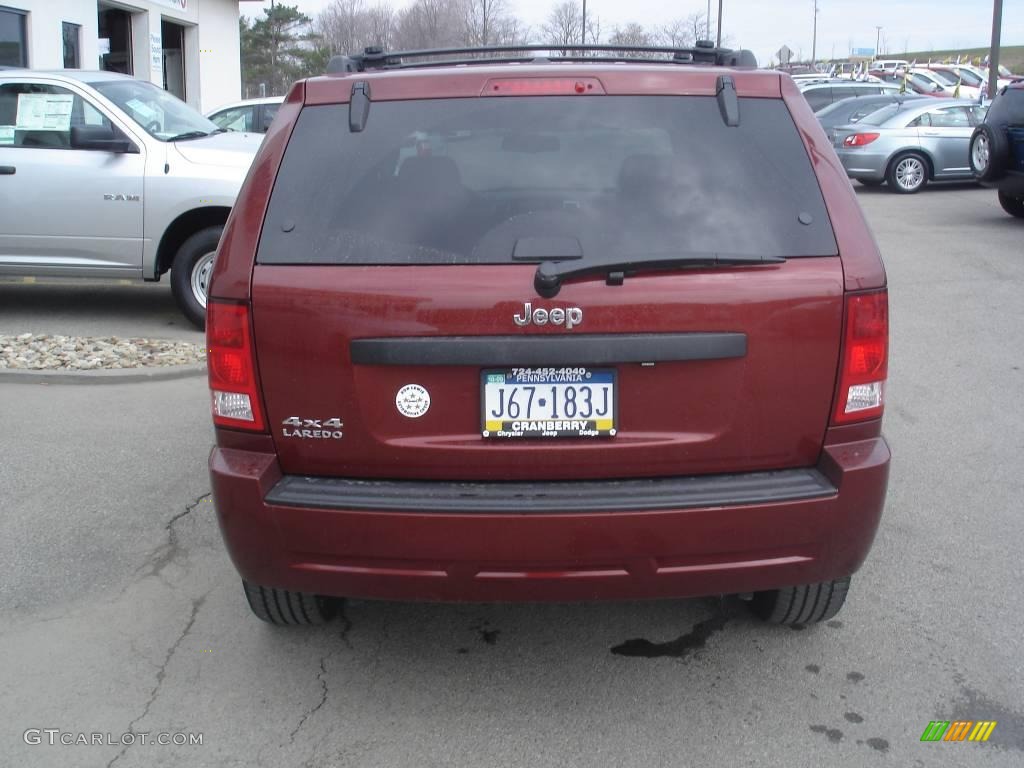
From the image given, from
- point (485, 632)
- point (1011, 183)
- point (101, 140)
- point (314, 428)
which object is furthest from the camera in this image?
point (1011, 183)

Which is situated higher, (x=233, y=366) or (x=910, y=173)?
(x=910, y=173)

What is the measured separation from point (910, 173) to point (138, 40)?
1540 centimetres

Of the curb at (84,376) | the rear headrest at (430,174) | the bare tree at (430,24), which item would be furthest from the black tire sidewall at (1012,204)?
the bare tree at (430,24)

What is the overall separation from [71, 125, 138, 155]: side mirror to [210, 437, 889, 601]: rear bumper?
5.80m

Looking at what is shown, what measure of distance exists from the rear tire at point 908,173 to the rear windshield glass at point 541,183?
15505 mm

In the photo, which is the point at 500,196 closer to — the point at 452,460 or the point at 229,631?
the point at 452,460

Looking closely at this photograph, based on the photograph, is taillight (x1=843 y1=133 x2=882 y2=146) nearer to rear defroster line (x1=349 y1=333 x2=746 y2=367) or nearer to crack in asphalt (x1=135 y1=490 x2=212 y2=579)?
crack in asphalt (x1=135 y1=490 x2=212 y2=579)

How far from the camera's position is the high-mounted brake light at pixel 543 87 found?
3.22 meters

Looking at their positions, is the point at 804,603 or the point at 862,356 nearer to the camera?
the point at 862,356

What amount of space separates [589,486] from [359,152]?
120 centimetres

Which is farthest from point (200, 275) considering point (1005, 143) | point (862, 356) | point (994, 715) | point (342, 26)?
point (342, 26)

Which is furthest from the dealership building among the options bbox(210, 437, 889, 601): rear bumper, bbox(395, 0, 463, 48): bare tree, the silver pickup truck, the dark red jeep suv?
bbox(395, 0, 463, 48): bare tree

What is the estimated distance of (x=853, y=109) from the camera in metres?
20.0

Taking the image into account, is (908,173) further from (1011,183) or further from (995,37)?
(995,37)
